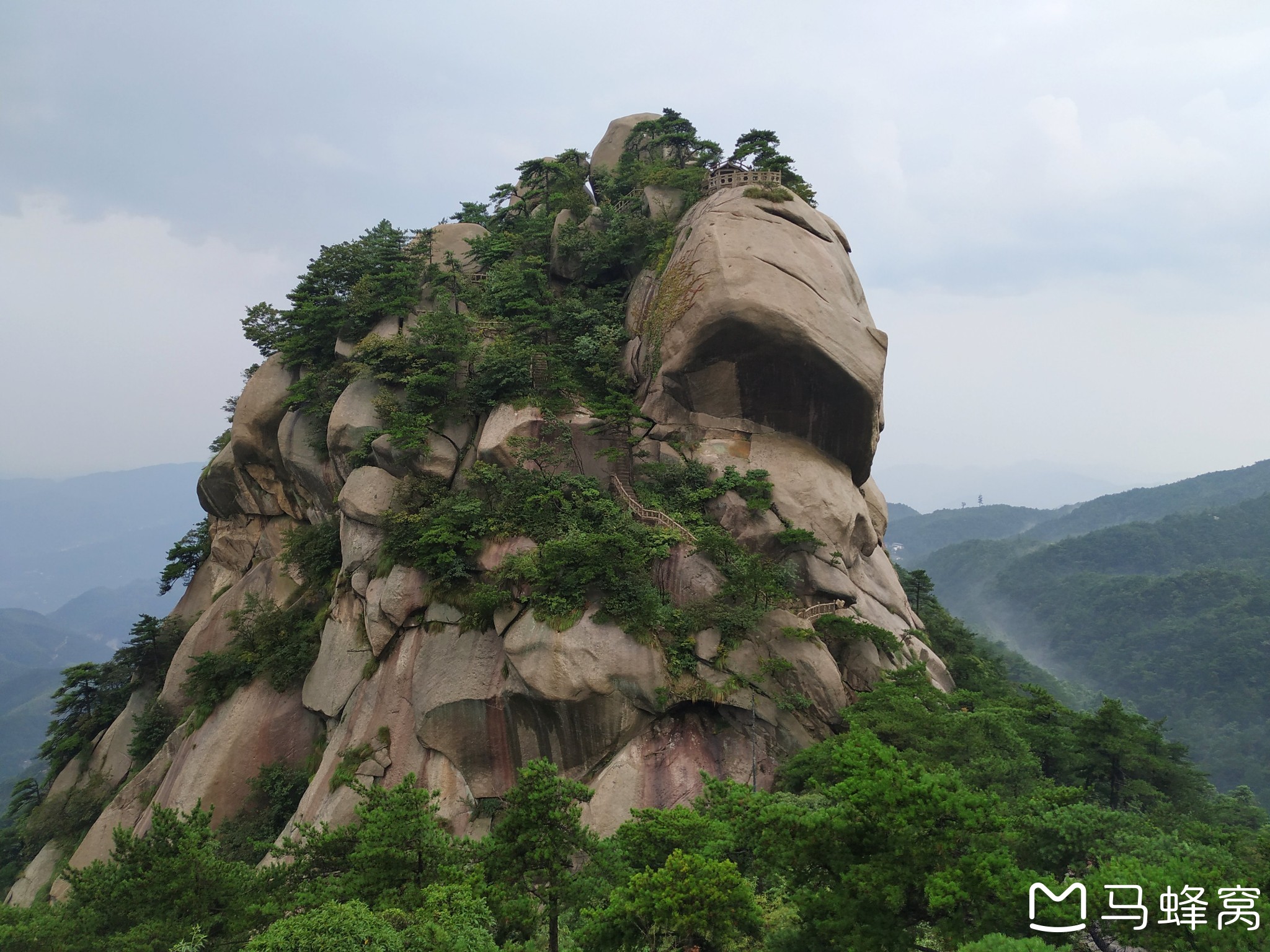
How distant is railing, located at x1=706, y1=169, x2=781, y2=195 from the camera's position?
74.3ft

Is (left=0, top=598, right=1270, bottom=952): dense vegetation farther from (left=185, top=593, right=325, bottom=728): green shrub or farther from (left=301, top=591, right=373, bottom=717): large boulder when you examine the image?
(left=185, top=593, right=325, bottom=728): green shrub

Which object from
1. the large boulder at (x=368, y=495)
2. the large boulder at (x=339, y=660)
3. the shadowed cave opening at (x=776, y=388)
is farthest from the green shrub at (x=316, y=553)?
the shadowed cave opening at (x=776, y=388)

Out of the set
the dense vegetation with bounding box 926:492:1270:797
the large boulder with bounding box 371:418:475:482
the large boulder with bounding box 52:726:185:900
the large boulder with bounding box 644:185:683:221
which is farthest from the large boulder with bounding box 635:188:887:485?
the dense vegetation with bounding box 926:492:1270:797

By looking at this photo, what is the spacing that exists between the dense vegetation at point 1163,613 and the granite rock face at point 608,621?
2131 inches

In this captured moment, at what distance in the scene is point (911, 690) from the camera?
1574 cm

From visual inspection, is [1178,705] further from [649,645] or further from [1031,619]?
[649,645]

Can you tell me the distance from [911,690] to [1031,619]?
9675cm

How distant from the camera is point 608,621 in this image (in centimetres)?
1531

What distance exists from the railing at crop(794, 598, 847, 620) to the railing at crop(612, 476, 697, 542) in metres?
3.30

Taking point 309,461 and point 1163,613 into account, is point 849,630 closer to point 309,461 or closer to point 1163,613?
point 309,461

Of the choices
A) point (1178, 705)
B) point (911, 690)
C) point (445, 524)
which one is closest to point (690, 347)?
point (445, 524)

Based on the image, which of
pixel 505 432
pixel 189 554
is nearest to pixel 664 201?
pixel 505 432

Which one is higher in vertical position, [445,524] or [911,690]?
[445,524]

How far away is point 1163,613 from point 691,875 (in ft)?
306
